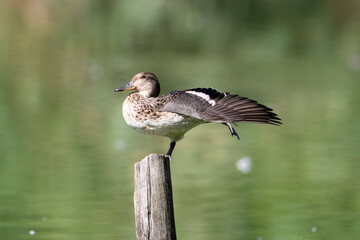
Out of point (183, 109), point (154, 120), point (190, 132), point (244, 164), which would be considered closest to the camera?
point (183, 109)

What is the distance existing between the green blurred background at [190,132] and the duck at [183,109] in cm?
200

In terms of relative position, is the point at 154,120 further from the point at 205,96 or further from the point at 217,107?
the point at 217,107

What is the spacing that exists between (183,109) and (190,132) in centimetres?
673

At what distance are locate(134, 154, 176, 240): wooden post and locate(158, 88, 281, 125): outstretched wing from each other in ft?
1.22

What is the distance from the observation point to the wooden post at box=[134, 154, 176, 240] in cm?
550

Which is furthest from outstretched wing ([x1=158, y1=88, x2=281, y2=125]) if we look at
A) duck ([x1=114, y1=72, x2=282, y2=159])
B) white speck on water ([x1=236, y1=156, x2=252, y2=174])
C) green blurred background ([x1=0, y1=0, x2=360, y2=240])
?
white speck on water ([x1=236, y1=156, x2=252, y2=174])

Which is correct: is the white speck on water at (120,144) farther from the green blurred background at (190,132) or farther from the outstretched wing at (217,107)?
the outstretched wing at (217,107)

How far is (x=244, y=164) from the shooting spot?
34.6 feet

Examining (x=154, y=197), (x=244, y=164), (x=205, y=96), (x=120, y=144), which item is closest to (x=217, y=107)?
(x=205, y=96)

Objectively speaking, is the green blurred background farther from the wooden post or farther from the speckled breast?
the wooden post

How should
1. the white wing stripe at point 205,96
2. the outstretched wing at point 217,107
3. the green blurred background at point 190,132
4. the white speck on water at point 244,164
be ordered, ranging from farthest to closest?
the white speck on water at point 244,164 < the green blurred background at point 190,132 < the white wing stripe at point 205,96 < the outstretched wing at point 217,107

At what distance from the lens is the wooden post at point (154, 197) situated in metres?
5.50

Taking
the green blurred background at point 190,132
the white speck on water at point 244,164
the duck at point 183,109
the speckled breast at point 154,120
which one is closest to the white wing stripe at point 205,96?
the duck at point 183,109

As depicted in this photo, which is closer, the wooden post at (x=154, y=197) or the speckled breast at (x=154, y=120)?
the wooden post at (x=154, y=197)
